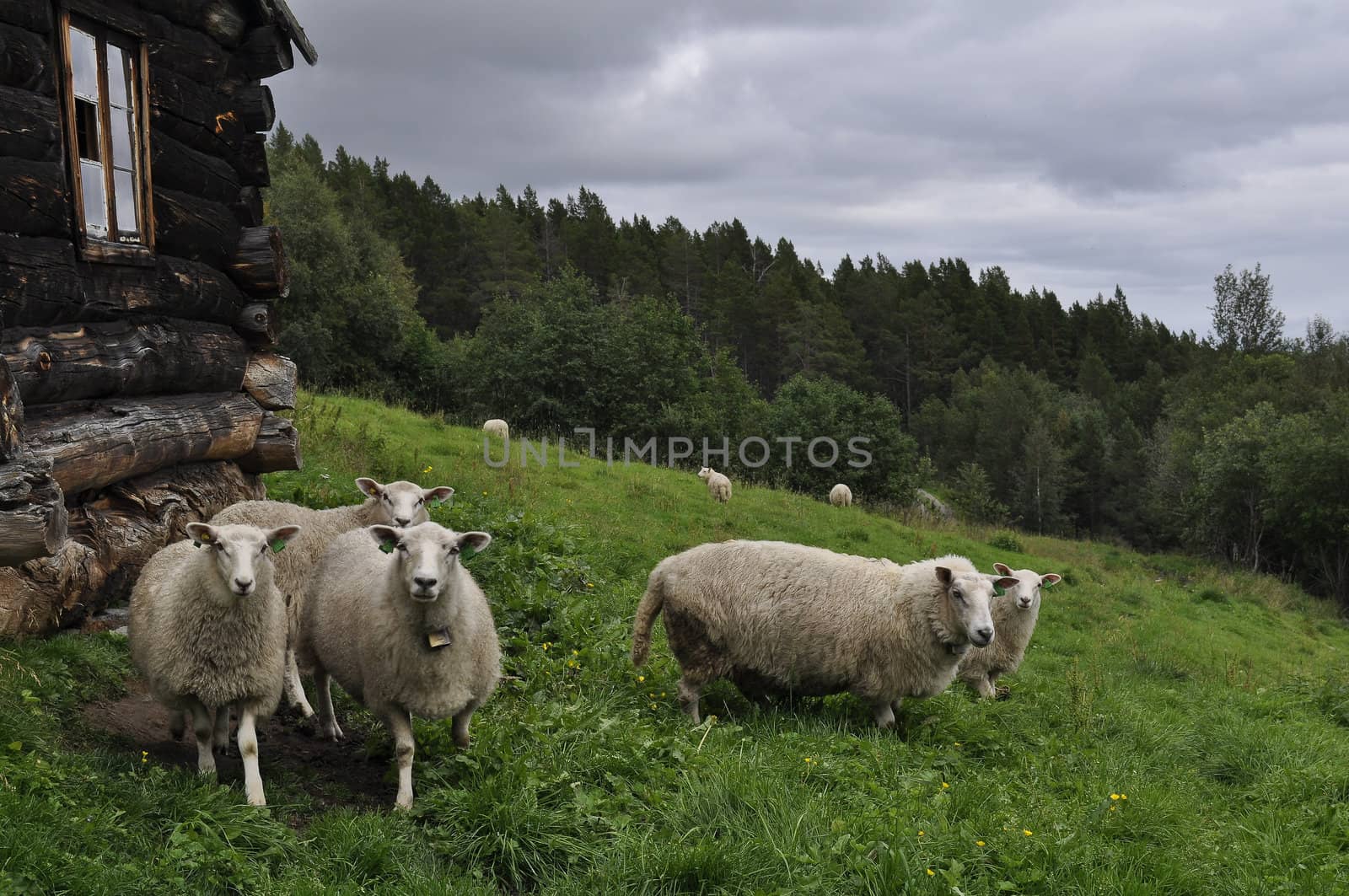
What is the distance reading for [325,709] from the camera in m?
6.71

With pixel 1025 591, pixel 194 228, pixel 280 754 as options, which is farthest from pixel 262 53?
pixel 1025 591

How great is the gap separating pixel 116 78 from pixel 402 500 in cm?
455

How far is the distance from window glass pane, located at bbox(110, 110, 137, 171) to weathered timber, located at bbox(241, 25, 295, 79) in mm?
1929

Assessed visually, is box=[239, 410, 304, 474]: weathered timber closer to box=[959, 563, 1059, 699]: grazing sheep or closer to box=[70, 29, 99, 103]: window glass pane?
box=[70, 29, 99, 103]: window glass pane

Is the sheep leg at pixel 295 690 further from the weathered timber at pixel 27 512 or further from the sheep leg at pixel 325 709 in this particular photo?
the weathered timber at pixel 27 512

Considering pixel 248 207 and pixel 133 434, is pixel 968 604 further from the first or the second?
pixel 248 207

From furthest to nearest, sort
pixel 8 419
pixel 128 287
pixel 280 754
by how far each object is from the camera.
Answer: pixel 128 287
pixel 280 754
pixel 8 419

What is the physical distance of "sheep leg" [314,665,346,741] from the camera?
668 cm

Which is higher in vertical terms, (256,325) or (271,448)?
(256,325)

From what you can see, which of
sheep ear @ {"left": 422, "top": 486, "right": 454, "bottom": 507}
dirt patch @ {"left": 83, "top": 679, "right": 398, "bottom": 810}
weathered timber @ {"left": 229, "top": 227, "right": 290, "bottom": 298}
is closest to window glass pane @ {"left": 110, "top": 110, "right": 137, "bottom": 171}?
weathered timber @ {"left": 229, "top": 227, "right": 290, "bottom": 298}

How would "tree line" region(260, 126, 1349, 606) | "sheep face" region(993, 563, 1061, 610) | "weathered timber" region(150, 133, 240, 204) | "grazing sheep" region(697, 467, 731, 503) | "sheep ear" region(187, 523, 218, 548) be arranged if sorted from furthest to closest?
"tree line" region(260, 126, 1349, 606) → "grazing sheep" region(697, 467, 731, 503) → "sheep face" region(993, 563, 1061, 610) → "weathered timber" region(150, 133, 240, 204) → "sheep ear" region(187, 523, 218, 548)

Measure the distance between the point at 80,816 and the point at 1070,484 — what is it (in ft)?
238

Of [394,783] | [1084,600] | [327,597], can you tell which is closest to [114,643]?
Answer: [327,597]

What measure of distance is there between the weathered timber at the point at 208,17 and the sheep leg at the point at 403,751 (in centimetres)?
708
